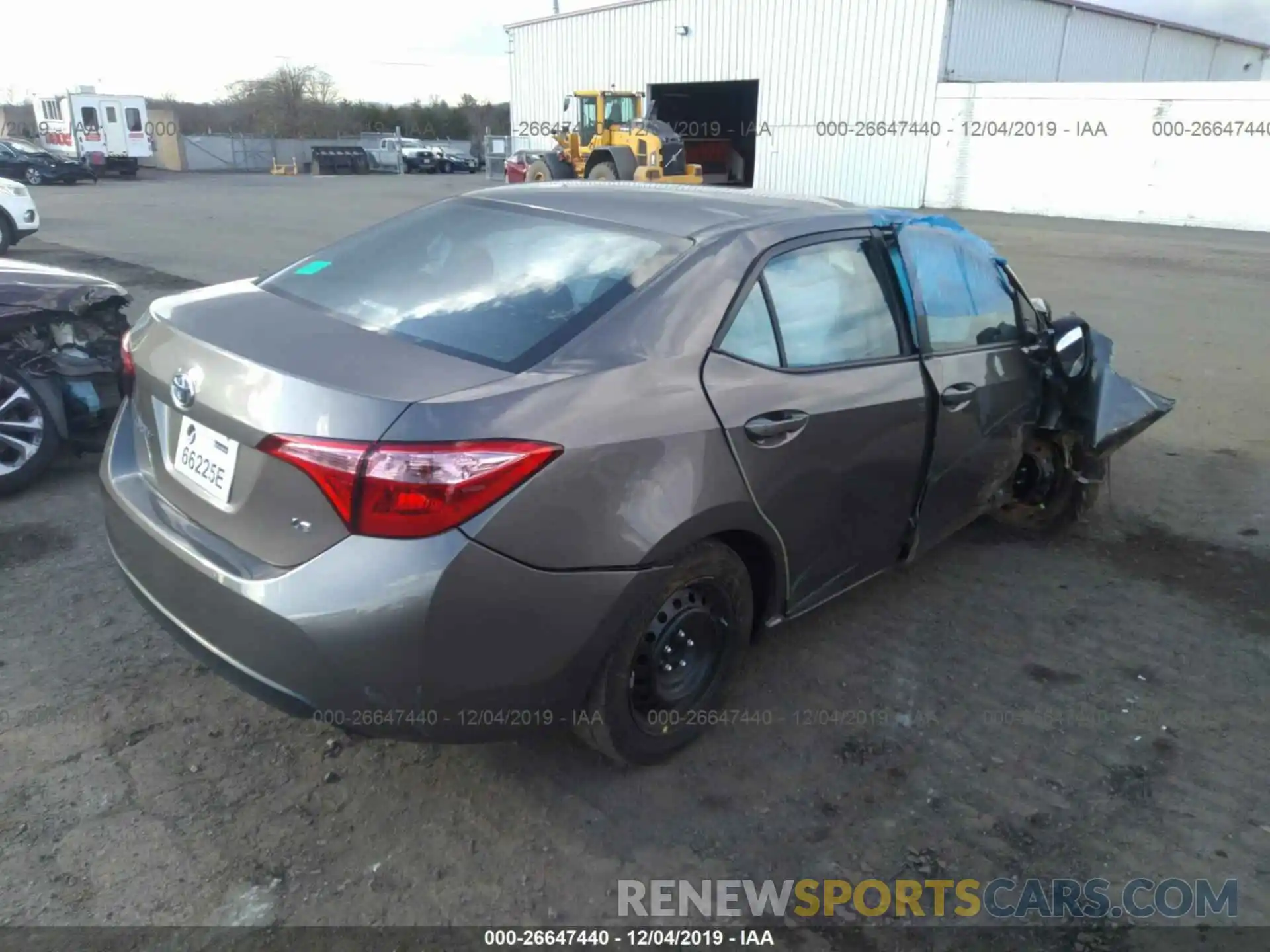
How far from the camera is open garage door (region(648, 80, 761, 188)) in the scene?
3234 cm

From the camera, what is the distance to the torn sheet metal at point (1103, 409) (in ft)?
13.6

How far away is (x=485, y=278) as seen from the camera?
275 centimetres

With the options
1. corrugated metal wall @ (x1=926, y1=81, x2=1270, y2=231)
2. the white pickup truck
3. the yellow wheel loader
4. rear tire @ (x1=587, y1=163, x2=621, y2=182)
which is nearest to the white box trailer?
the white pickup truck

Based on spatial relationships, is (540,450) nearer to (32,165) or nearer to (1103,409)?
(1103,409)

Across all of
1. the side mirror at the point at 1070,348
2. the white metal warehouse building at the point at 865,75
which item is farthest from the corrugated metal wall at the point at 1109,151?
the side mirror at the point at 1070,348

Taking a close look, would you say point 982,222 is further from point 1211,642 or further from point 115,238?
point 1211,642

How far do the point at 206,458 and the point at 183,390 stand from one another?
0.20 meters

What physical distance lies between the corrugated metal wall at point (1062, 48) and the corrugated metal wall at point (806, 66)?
145cm

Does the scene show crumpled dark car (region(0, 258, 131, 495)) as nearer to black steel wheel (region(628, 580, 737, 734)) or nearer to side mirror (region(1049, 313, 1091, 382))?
black steel wheel (region(628, 580, 737, 734))

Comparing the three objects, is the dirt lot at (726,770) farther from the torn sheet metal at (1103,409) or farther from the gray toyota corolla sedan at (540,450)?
the torn sheet metal at (1103,409)

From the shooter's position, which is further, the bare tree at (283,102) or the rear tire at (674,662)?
the bare tree at (283,102)

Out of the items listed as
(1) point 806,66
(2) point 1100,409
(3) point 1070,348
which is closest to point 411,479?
(3) point 1070,348

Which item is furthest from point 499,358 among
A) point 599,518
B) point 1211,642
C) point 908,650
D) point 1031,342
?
point 1211,642

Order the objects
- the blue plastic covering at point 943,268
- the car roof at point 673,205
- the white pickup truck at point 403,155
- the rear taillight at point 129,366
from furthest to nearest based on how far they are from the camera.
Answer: the white pickup truck at point 403,155 → the blue plastic covering at point 943,268 → the car roof at point 673,205 → the rear taillight at point 129,366
